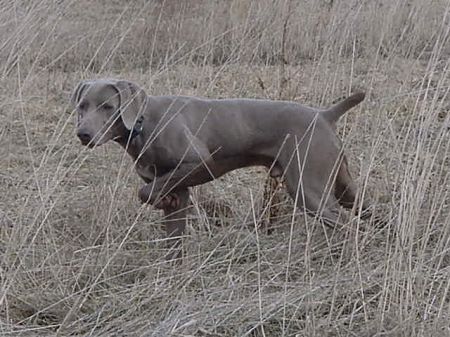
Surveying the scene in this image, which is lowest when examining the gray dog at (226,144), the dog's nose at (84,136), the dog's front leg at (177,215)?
the dog's front leg at (177,215)

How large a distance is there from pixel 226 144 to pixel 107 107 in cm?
48

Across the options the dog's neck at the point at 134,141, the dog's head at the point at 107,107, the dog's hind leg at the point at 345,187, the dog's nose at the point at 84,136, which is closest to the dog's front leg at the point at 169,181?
the dog's neck at the point at 134,141

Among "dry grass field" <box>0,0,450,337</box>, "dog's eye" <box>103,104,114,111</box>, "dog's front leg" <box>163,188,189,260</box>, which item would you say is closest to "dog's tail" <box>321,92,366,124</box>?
"dry grass field" <box>0,0,450,337</box>

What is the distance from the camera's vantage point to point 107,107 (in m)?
2.91

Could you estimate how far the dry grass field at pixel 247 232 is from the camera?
248 centimetres

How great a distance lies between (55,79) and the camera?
5.49 m

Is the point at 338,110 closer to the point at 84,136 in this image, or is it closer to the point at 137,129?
the point at 137,129

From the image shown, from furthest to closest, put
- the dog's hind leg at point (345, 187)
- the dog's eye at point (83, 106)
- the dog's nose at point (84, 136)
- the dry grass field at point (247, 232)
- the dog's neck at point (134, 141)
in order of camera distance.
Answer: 1. the dog's hind leg at point (345, 187)
2. the dog's neck at point (134, 141)
3. the dog's eye at point (83, 106)
4. the dog's nose at point (84, 136)
5. the dry grass field at point (247, 232)

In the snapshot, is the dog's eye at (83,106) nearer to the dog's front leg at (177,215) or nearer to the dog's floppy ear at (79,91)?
the dog's floppy ear at (79,91)

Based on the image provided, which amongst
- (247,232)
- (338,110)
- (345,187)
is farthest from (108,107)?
(345,187)

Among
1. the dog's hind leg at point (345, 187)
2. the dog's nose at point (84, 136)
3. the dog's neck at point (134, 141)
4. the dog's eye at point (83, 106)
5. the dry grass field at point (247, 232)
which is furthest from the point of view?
the dog's hind leg at point (345, 187)

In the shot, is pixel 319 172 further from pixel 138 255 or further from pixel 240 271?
pixel 138 255

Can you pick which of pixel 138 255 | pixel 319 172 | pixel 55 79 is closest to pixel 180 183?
pixel 138 255

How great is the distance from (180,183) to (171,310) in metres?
0.65
